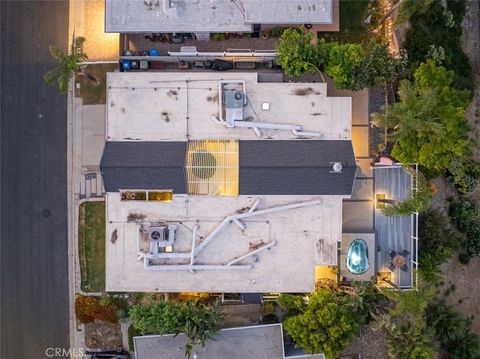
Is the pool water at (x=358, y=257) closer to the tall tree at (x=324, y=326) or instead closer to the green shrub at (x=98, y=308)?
the tall tree at (x=324, y=326)

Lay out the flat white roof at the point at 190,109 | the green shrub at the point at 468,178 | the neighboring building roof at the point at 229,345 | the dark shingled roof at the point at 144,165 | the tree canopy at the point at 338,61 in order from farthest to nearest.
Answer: the green shrub at the point at 468,178 → the neighboring building roof at the point at 229,345 → the flat white roof at the point at 190,109 → the dark shingled roof at the point at 144,165 → the tree canopy at the point at 338,61

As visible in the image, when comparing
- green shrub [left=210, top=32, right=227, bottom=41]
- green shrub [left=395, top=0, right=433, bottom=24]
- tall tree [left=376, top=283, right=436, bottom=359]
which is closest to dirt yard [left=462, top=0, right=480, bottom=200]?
green shrub [left=395, top=0, right=433, bottom=24]

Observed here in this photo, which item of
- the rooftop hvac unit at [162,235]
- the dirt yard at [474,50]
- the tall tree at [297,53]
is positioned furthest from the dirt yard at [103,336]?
the dirt yard at [474,50]

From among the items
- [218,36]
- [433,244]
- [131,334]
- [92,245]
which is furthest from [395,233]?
[92,245]

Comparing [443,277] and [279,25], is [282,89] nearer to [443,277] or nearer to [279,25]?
[279,25]

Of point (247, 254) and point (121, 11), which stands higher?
point (121, 11)

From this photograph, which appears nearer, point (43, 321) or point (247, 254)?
point (247, 254)

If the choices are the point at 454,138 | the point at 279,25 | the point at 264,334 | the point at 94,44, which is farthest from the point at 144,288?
the point at 454,138
